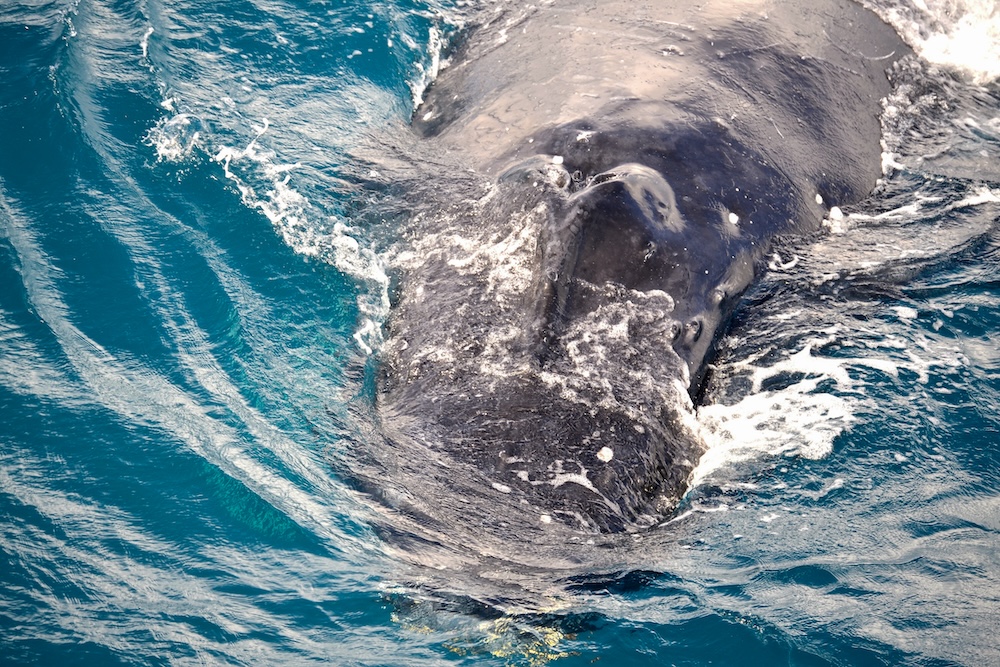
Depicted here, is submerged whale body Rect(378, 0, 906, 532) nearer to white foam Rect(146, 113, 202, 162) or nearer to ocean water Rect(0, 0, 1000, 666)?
ocean water Rect(0, 0, 1000, 666)

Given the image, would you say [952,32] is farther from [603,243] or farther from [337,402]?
[337,402]

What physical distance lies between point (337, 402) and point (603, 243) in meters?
2.23

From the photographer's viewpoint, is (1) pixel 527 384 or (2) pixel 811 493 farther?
(2) pixel 811 493

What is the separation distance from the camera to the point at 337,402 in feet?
23.0

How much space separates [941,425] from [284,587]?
487 cm

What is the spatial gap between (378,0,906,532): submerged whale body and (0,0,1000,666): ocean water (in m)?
0.37

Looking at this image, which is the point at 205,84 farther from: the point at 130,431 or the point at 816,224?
the point at 816,224

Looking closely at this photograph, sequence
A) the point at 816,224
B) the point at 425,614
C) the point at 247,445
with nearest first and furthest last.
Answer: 1. the point at 425,614
2. the point at 247,445
3. the point at 816,224

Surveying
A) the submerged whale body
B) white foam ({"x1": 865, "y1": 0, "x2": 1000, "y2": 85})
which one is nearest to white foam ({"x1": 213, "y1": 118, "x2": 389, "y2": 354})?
the submerged whale body

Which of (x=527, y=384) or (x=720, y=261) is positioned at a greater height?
(x=720, y=261)

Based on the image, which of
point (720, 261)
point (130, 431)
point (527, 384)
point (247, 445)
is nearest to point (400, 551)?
point (527, 384)

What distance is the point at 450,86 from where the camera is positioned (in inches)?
404

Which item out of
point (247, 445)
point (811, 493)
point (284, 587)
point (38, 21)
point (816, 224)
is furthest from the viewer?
point (38, 21)

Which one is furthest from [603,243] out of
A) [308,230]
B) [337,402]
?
[308,230]
